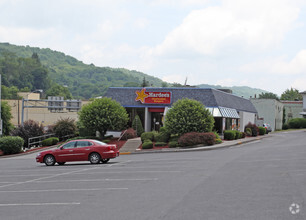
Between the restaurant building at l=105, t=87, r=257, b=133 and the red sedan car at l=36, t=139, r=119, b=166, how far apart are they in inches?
834

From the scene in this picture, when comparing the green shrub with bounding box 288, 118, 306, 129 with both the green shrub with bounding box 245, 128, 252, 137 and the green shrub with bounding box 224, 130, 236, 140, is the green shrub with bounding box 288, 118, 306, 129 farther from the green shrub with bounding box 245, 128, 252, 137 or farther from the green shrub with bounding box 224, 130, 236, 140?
the green shrub with bounding box 224, 130, 236, 140

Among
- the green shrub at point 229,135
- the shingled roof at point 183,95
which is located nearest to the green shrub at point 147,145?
the green shrub at point 229,135

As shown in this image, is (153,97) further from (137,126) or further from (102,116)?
(102,116)

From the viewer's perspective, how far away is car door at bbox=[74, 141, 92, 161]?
82.8 ft

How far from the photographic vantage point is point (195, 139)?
3609cm

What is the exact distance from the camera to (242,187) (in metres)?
12.9

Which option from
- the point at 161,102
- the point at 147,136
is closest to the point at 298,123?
the point at 161,102

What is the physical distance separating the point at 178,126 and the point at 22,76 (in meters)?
160

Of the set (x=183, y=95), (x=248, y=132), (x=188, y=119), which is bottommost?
(x=248, y=132)

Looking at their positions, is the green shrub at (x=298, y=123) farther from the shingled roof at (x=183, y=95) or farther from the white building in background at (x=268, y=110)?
the shingled roof at (x=183, y=95)

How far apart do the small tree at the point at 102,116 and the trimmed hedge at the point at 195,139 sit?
336 inches

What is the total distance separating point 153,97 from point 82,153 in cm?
2343

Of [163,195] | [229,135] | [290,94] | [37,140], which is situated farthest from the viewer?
[290,94]

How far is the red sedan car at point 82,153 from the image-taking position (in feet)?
82.1
